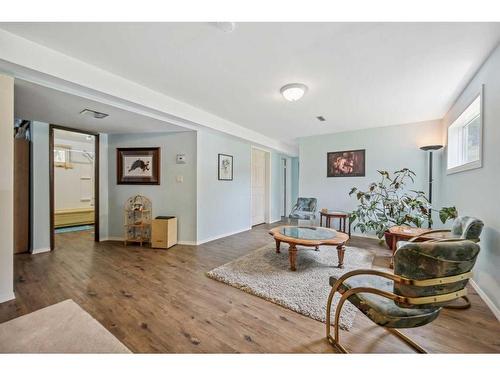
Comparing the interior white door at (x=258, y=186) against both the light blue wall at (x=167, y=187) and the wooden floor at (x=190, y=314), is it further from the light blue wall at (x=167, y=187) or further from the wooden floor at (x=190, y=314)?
the wooden floor at (x=190, y=314)

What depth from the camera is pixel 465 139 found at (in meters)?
3.10

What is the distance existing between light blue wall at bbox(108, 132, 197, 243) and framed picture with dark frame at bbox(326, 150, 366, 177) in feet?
10.1

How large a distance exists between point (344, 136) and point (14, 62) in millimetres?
5085

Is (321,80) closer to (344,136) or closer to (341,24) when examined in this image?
(341,24)

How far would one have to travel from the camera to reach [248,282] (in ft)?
7.72

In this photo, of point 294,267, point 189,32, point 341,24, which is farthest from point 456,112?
point 189,32

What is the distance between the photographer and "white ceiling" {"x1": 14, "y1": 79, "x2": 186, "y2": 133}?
232cm


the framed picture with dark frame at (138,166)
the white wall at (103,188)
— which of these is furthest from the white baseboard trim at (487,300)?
the white wall at (103,188)

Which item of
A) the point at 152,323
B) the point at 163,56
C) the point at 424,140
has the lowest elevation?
the point at 152,323

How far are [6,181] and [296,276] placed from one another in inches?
117

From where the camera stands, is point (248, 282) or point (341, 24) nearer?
point (341, 24)

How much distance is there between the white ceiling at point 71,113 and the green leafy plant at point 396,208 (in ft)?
11.6

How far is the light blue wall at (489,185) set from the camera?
6.17 feet

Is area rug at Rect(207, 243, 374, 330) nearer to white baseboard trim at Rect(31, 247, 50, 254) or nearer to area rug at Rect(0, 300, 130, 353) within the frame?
area rug at Rect(0, 300, 130, 353)
